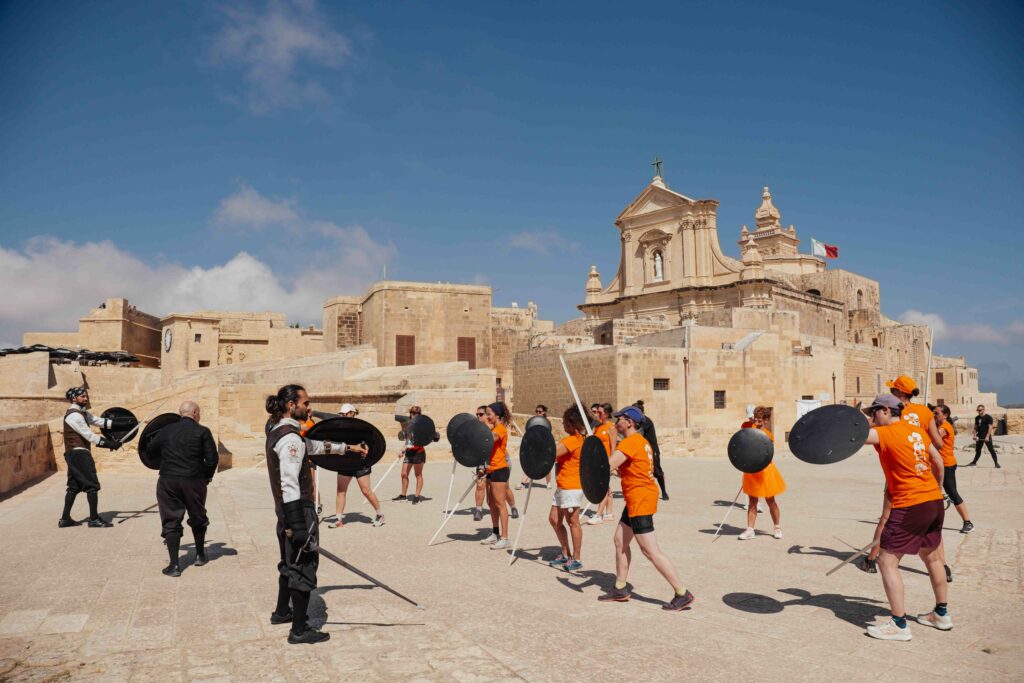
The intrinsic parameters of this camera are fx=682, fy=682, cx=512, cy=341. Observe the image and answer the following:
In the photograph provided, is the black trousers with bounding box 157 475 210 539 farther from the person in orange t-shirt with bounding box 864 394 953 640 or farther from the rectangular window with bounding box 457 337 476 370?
the rectangular window with bounding box 457 337 476 370

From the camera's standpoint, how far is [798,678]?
3.79 m

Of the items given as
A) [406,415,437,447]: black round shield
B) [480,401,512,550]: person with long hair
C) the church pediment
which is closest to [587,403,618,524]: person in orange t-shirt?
[480,401,512,550]: person with long hair

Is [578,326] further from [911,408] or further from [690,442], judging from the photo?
[911,408]

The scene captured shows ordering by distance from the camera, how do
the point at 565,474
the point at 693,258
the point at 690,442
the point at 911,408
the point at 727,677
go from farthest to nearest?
1. the point at 693,258
2. the point at 690,442
3. the point at 565,474
4. the point at 911,408
5. the point at 727,677

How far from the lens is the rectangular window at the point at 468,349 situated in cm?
3272

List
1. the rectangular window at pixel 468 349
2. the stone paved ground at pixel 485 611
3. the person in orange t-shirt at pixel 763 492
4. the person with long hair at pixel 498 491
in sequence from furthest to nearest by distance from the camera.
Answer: the rectangular window at pixel 468 349, the person in orange t-shirt at pixel 763 492, the person with long hair at pixel 498 491, the stone paved ground at pixel 485 611

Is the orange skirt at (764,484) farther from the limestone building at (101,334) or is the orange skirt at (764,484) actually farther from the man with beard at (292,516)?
the limestone building at (101,334)

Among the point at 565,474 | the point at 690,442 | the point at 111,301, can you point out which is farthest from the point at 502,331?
the point at 565,474

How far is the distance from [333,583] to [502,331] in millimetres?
32282

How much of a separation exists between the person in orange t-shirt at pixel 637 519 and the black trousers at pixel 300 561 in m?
2.24

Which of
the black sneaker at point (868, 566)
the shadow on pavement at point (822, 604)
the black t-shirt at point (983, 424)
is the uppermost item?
the black t-shirt at point (983, 424)

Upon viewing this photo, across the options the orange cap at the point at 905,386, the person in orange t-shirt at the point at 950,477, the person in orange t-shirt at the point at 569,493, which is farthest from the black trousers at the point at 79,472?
the person in orange t-shirt at the point at 950,477

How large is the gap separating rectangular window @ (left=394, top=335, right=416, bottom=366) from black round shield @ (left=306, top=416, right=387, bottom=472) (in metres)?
26.4

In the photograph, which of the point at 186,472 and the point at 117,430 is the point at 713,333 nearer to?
the point at 117,430
